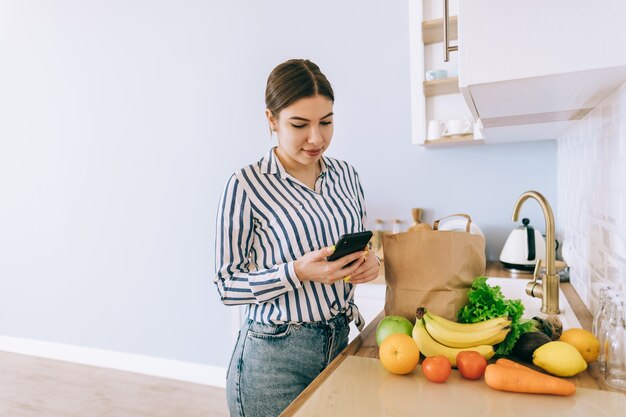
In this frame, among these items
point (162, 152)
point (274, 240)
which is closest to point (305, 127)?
point (274, 240)

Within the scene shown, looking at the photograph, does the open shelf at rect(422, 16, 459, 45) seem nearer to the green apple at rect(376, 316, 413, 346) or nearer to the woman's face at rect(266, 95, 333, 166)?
the woman's face at rect(266, 95, 333, 166)

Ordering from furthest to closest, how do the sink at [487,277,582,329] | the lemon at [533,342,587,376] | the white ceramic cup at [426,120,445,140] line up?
the white ceramic cup at [426,120,445,140]
the sink at [487,277,582,329]
the lemon at [533,342,587,376]

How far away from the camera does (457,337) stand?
0.92 m

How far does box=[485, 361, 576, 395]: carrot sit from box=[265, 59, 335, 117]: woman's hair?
0.74 m

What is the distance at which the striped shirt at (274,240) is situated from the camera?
1.10 metres

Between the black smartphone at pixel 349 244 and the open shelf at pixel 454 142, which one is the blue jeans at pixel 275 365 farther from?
the open shelf at pixel 454 142

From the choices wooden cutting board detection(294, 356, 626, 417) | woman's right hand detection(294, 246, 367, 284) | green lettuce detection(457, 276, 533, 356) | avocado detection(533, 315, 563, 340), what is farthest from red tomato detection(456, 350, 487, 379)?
woman's right hand detection(294, 246, 367, 284)

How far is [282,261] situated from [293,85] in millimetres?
444

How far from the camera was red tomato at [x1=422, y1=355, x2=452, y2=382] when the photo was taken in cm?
82

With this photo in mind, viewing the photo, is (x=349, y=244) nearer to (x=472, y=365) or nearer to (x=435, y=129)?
(x=472, y=365)

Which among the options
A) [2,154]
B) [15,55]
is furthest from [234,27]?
[2,154]

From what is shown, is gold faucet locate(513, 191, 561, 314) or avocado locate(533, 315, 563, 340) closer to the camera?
avocado locate(533, 315, 563, 340)

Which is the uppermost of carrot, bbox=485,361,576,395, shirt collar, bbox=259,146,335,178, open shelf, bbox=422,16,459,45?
open shelf, bbox=422,16,459,45

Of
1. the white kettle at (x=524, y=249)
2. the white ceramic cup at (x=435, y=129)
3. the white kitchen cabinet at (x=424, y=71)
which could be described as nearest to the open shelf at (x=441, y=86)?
the white kitchen cabinet at (x=424, y=71)
